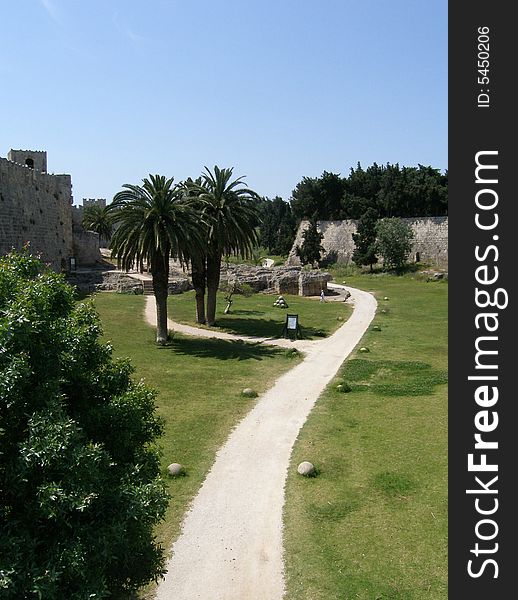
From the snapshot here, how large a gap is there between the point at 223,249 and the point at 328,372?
36.3 feet

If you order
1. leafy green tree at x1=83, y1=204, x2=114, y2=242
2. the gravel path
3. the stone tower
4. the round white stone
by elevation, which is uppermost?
the stone tower

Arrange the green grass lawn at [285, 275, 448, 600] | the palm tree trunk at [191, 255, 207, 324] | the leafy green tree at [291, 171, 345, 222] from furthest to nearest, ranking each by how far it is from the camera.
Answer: the leafy green tree at [291, 171, 345, 222]
the palm tree trunk at [191, 255, 207, 324]
the green grass lawn at [285, 275, 448, 600]

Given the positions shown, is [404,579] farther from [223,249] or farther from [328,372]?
[223,249]

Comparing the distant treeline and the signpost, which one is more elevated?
the distant treeline

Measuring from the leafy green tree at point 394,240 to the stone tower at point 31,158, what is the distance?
36.1m

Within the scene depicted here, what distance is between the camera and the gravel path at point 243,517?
7.82m

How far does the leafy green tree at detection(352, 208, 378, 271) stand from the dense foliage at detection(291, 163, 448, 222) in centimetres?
A: 213

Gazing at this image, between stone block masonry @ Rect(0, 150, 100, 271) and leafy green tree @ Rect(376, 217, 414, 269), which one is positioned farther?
leafy green tree @ Rect(376, 217, 414, 269)

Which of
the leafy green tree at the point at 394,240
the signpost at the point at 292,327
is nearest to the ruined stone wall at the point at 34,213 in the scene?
the signpost at the point at 292,327

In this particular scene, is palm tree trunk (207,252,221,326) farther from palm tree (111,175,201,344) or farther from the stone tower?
the stone tower

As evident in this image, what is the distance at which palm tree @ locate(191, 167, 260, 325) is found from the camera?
2734 cm

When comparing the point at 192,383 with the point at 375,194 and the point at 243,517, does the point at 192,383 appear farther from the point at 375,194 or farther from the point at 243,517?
the point at 375,194

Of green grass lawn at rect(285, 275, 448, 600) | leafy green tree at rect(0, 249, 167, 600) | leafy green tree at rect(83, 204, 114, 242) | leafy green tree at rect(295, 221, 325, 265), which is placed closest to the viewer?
leafy green tree at rect(0, 249, 167, 600)

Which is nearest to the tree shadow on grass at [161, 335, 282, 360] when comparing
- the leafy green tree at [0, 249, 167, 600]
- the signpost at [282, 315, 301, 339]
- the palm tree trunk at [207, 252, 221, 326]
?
the signpost at [282, 315, 301, 339]
